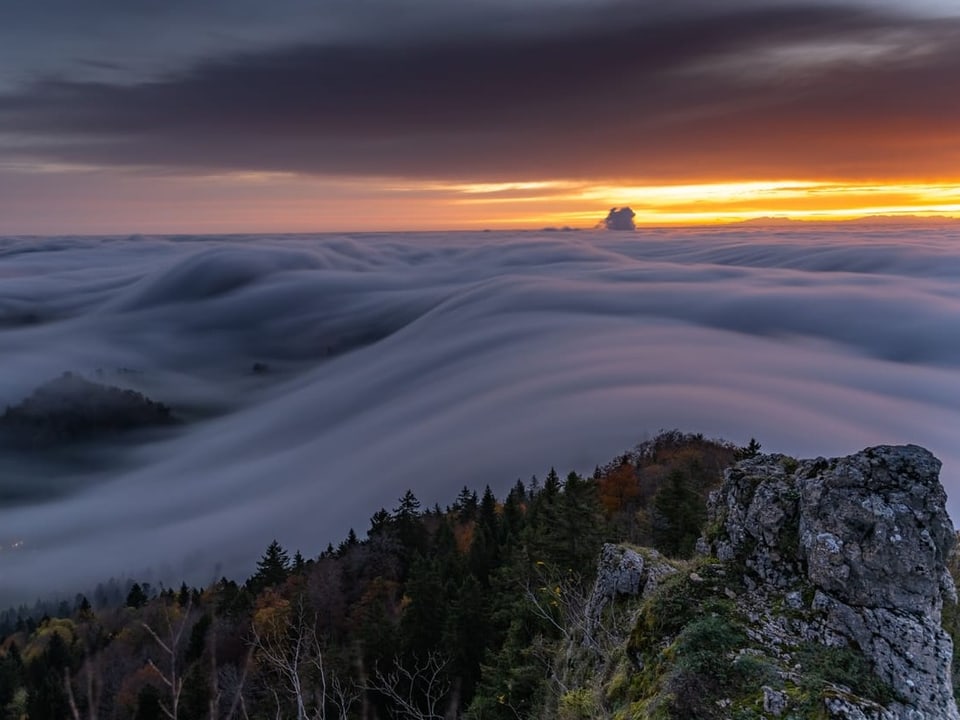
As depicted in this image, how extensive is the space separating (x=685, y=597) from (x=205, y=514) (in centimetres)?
14905

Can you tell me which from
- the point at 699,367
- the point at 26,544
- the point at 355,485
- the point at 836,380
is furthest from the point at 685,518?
the point at 26,544

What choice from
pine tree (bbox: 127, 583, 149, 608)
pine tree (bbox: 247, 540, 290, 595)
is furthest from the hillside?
pine tree (bbox: 127, 583, 149, 608)

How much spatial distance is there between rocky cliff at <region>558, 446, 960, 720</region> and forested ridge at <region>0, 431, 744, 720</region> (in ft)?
15.5

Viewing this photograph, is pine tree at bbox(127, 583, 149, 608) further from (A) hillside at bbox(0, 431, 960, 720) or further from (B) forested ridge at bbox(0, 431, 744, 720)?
(A) hillside at bbox(0, 431, 960, 720)

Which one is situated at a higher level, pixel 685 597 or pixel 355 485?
pixel 685 597

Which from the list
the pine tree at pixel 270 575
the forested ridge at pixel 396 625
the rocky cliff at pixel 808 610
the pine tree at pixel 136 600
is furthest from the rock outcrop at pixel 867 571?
the pine tree at pixel 136 600

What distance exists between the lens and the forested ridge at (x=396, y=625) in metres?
19.8

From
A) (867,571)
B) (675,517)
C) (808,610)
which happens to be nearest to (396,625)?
(675,517)

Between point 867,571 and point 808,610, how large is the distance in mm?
1101

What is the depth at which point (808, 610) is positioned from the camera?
9680 mm

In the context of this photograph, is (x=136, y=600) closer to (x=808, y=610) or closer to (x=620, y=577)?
(x=620, y=577)

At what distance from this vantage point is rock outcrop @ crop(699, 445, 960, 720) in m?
8.58

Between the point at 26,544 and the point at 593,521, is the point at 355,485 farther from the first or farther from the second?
the point at 26,544

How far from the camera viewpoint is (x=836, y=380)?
127m
